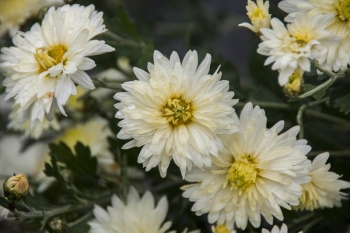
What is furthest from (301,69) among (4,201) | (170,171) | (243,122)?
(4,201)

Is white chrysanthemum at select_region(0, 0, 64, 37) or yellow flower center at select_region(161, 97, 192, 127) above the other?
white chrysanthemum at select_region(0, 0, 64, 37)

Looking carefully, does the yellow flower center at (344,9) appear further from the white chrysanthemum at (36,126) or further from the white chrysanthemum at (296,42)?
the white chrysanthemum at (36,126)

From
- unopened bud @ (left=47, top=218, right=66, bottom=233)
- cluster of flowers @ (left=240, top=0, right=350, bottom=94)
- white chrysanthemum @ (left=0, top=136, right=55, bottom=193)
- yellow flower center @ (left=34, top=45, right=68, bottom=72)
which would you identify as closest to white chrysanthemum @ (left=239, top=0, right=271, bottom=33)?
cluster of flowers @ (left=240, top=0, right=350, bottom=94)

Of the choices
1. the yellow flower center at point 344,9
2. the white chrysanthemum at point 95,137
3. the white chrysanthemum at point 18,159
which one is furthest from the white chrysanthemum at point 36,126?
the yellow flower center at point 344,9

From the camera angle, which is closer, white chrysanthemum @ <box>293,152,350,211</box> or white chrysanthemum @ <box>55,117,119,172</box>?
white chrysanthemum @ <box>293,152,350,211</box>

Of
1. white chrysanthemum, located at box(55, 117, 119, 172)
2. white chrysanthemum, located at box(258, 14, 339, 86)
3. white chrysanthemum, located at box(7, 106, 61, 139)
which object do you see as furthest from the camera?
white chrysanthemum, located at box(55, 117, 119, 172)

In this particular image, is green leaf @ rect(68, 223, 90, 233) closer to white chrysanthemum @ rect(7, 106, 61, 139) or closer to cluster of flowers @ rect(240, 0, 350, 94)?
white chrysanthemum @ rect(7, 106, 61, 139)

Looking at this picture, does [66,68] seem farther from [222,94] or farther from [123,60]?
[123,60]

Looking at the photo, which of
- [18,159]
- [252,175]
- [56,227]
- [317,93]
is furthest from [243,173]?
[18,159]
